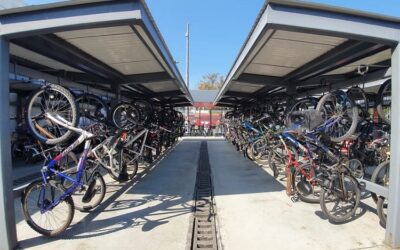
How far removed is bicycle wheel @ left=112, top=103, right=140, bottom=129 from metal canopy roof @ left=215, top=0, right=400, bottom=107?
2.38 meters

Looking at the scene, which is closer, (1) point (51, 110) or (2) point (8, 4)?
(1) point (51, 110)

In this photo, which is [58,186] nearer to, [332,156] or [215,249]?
[215,249]

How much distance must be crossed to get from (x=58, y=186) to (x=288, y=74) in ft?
15.3

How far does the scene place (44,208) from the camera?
3.40m

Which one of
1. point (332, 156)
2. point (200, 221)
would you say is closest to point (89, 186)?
point (200, 221)

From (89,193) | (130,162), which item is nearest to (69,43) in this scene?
(89,193)

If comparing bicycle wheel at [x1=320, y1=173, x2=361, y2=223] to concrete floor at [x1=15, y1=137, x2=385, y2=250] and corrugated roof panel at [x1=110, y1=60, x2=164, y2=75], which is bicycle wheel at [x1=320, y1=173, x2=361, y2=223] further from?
corrugated roof panel at [x1=110, y1=60, x2=164, y2=75]

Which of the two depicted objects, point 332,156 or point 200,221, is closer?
point 200,221

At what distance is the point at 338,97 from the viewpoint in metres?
4.66

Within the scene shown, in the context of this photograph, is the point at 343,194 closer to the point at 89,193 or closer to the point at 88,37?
the point at 89,193

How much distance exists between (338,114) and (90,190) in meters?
3.51

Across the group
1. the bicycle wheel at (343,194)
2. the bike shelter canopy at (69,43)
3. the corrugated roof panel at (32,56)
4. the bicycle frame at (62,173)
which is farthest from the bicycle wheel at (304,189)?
the corrugated roof panel at (32,56)

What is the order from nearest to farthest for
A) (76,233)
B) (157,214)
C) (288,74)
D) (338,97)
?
1. (76,233)
2. (157,214)
3. (338,97)
4. (288,74)

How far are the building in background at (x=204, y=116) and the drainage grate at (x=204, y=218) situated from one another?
14.9 meters
